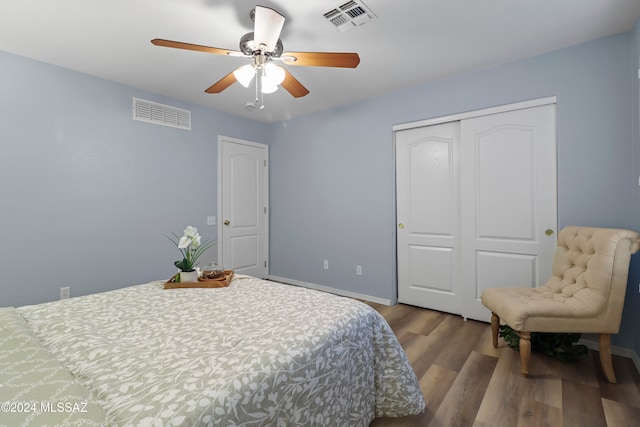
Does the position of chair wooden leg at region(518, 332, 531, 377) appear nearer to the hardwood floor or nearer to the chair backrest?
the hardwood floor

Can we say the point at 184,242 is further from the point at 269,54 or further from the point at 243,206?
the point at 243,206

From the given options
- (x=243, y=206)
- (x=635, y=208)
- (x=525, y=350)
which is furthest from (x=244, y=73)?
(x=635, y=208)

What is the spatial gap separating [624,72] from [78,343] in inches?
144

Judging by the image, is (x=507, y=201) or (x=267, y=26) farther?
(x=507, y=201)

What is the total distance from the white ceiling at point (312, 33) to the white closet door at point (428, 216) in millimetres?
662

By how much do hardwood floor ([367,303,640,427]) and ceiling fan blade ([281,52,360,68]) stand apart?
2.04 m

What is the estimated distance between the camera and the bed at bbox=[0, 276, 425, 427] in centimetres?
76

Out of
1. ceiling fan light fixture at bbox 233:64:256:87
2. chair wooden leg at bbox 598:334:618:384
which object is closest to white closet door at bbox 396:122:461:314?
chair wooden leg at bbox 598:334:618:384

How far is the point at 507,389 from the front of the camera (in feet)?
6.03

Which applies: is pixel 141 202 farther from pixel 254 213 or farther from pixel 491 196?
pixel 491 196

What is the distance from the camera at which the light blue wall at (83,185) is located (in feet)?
8.23

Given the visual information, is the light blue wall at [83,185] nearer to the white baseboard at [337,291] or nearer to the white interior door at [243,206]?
A: the white interior door at [243,206]

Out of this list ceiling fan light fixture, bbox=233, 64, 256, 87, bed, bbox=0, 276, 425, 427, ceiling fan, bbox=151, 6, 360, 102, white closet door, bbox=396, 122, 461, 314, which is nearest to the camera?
bed, bbox=0, 276, 425, 427

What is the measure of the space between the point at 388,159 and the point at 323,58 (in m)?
1.77
